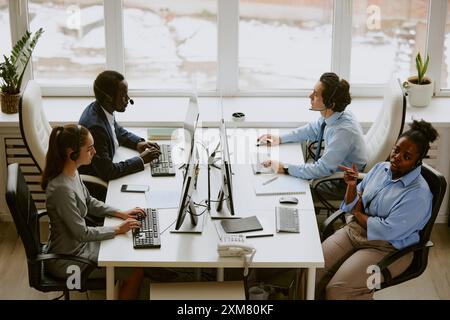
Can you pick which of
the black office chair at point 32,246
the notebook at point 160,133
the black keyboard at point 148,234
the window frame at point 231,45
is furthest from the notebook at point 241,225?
the window frame at point 231,45

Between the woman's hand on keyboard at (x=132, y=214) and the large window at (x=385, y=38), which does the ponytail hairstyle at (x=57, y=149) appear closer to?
the woman's hand on keyboard at (x=132, y=214)

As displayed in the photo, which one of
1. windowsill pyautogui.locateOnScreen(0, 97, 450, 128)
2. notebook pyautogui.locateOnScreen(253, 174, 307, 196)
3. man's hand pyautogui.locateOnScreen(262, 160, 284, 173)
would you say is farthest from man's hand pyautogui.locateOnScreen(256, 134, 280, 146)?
notebook pyautogui.locateOnScreen(253, 174, 307, 196)

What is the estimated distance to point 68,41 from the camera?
19.2 feet

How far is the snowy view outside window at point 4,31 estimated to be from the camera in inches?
226

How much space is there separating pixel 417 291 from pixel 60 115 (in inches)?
108

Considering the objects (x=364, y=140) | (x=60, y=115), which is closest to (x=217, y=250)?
(x=364, y=140)

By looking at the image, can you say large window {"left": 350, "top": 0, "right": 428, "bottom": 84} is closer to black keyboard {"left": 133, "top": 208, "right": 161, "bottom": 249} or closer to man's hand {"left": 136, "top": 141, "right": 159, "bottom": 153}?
man's hand {"left": 136, "top": 141, "right": 159, "bottom": 153}

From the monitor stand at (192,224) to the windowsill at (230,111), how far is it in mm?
1345

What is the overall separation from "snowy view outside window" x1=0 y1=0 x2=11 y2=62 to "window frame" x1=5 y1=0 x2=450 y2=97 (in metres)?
0.06

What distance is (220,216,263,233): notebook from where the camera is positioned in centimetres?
418

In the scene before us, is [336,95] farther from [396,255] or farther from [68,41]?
[68,41]

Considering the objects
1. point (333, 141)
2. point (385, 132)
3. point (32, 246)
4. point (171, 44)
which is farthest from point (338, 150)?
point (32, 246)

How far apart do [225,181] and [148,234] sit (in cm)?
50
